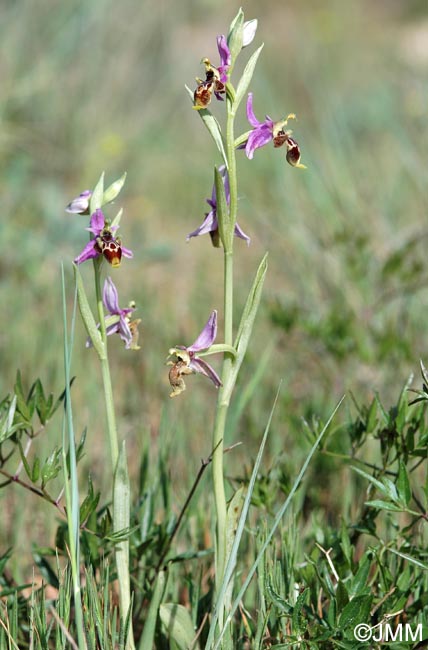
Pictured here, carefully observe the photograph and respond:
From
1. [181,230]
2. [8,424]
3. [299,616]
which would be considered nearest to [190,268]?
[181,230]

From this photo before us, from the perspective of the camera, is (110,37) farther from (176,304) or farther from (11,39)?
(176,304)

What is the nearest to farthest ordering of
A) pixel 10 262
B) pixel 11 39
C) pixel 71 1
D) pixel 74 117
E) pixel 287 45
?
pixel 10 262 < pixel 11 39 < pixel 71 1 < pixel 74 117 < pixel 287 45

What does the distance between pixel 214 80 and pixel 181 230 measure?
3544 mm

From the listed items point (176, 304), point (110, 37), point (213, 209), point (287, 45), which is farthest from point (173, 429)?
point (287, 45)

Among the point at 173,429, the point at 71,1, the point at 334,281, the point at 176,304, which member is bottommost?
the point at 173,429

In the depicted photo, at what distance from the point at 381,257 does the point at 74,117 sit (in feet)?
8.37

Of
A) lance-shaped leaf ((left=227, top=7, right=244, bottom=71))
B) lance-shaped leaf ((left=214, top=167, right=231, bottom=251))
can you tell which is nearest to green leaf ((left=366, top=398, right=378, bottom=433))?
lance-shaped leaf ((left=214, top=167, right=231, bottom=251))

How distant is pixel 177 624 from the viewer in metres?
1.24

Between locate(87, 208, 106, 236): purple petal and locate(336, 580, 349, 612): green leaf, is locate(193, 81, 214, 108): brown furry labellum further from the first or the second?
locate(336, 580, 349, 612): green leaf

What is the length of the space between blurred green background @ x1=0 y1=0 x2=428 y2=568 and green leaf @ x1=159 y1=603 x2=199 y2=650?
1.44 ft

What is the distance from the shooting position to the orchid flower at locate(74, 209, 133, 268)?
1.15 metres

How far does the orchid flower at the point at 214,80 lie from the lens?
1112 millimetres

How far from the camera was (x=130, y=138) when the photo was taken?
5.00 meters

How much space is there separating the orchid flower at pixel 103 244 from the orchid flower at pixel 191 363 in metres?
0.16
